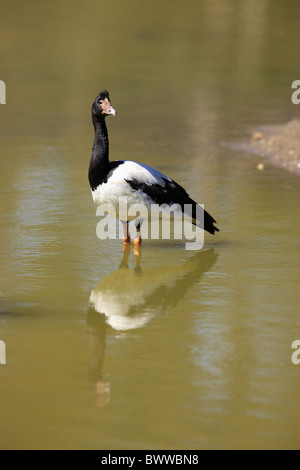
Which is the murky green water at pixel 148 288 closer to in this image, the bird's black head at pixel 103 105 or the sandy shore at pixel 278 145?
the sandy shore at pixel 278 145

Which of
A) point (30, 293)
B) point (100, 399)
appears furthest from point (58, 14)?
point (100, 399)

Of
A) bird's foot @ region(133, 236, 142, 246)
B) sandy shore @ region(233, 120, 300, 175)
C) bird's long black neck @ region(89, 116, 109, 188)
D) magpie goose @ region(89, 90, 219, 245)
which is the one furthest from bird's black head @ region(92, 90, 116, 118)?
sandy shore @ region(233, 120, 300, 175)

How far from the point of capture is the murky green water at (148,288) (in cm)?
500

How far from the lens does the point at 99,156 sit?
800 cm

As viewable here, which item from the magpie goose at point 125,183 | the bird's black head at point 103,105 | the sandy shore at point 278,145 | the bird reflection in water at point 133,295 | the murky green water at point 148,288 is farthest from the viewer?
the sandy shore at point 278,145

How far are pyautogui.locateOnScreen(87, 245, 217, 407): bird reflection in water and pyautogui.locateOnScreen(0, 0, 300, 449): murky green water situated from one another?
18 millimetres

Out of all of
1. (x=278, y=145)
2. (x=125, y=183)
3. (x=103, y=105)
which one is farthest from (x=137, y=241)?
(x=278, y=145)

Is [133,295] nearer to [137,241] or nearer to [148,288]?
[148,288]

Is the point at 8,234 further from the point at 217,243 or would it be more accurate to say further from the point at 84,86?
the point at 84,86

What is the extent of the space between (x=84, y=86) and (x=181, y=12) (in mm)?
11817

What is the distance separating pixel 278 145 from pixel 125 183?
5.22 m

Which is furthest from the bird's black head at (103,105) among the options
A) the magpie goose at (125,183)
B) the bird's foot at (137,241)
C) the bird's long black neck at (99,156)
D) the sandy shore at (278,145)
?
the sandy shore at (278,145)

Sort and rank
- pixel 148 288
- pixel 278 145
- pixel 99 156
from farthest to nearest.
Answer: pixel 278 145 < pixel 99 156 < pixel 148 288

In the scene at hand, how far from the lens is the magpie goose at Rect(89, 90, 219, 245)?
7863 mm
